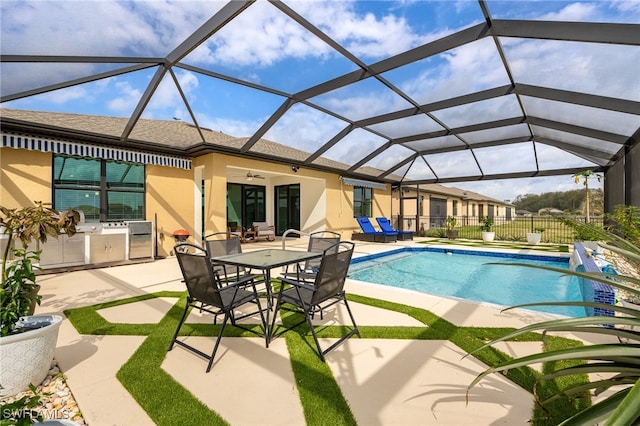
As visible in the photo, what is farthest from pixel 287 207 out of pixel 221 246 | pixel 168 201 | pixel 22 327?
pixel 22 327

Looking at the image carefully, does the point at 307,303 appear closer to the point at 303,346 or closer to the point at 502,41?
the point at 303,346

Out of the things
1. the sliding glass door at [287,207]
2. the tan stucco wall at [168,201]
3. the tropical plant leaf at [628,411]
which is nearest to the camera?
the tropical plant leaf at [628,411]

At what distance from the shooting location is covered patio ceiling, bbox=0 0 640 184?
411 cm

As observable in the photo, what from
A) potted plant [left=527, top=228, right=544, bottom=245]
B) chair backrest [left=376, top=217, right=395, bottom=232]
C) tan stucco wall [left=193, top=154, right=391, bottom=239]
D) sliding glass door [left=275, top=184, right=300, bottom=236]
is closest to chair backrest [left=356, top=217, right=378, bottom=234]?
chair backrest [left=376, top=217, right=395, bottom=232]

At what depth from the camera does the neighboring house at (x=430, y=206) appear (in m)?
17.4

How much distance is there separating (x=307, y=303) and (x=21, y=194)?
24.6 ft

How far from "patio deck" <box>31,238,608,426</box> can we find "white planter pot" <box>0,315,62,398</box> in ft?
0.87

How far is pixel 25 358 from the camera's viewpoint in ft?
7.39

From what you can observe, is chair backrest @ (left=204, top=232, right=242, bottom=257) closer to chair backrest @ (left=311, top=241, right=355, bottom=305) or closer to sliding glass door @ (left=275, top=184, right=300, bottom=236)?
chair backrest @ (left=311, top=241, right=355, bottom=305)

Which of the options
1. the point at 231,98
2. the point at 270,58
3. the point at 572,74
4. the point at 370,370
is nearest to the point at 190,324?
the point at 370,370

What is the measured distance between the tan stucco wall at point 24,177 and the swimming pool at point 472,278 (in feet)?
24.6

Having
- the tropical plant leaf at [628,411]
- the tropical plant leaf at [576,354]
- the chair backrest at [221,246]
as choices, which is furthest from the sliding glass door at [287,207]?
the tropical plant leaf at [628,411]

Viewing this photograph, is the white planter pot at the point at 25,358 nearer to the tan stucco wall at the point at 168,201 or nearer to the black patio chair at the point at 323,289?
the black patio chair at the point at 323,289

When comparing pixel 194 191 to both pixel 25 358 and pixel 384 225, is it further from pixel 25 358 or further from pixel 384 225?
pixel 384 225
